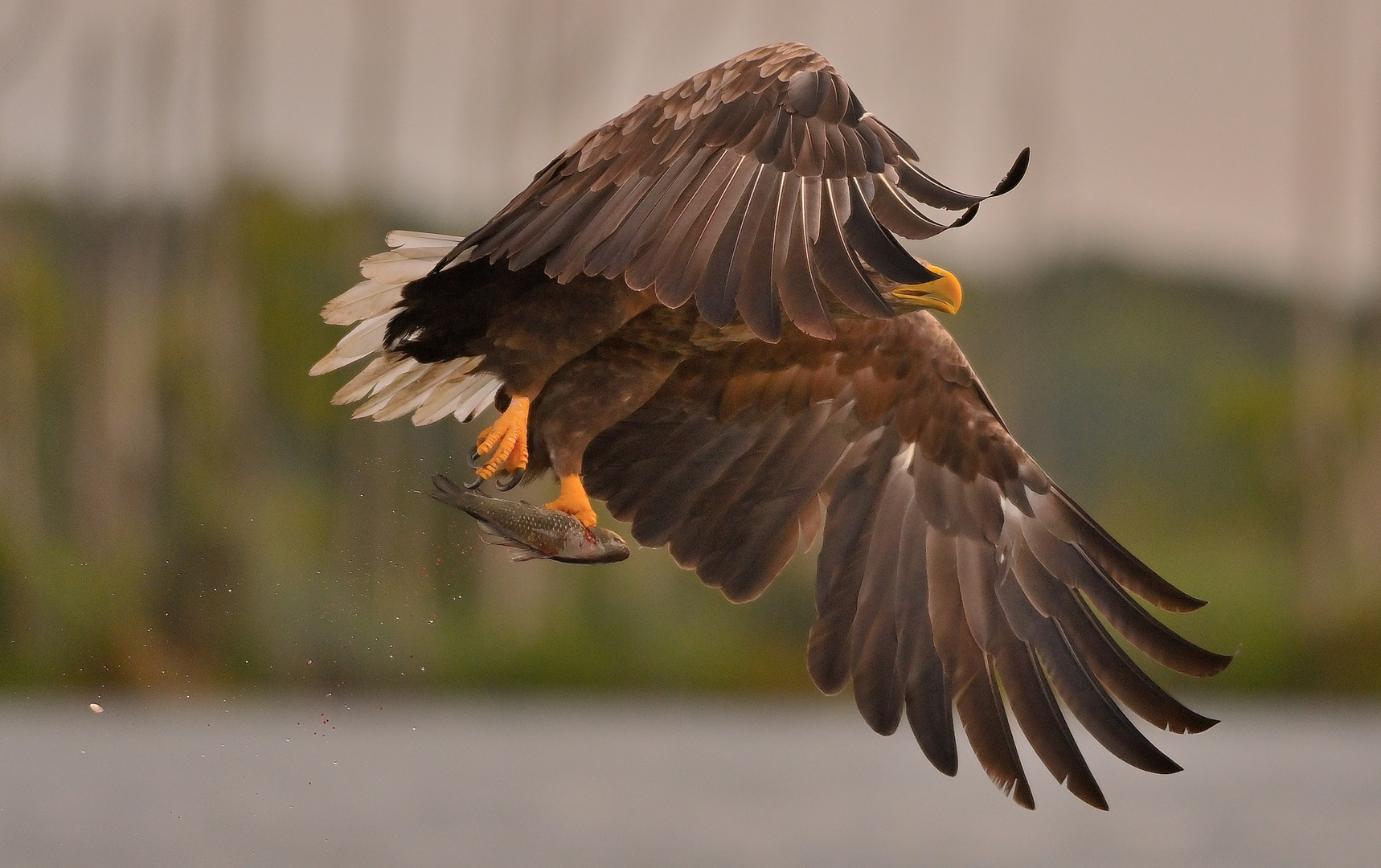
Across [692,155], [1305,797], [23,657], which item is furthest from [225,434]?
[692,155]

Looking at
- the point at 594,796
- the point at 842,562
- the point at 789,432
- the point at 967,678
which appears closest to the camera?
the point at 967,678

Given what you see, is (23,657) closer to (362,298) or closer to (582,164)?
(362,298)

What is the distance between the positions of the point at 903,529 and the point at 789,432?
0.45 m

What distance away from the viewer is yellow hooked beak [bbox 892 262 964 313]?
14.8 ft

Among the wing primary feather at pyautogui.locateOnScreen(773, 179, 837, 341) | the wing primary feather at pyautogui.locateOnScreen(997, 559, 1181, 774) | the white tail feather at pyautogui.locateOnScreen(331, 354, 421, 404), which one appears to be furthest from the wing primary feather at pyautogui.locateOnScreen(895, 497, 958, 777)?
the wing primary feather at pyautogui.locateOnScreen(773, 179, 837, 341)

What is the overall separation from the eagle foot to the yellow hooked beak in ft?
3.37

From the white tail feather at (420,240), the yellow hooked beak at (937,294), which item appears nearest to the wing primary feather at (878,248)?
the yellow hooked beak at (937,294)

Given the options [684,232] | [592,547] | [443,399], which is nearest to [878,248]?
[684,232]

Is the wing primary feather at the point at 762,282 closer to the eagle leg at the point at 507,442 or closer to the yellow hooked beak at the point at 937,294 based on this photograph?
the yellow hooked beak at the point at 937,294

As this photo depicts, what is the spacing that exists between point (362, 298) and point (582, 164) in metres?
1.17

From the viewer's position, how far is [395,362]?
508cm

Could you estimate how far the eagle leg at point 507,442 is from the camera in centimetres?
455

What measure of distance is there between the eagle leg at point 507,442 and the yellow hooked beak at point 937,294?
3.35 feet

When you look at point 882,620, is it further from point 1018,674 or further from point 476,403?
point 476,403
